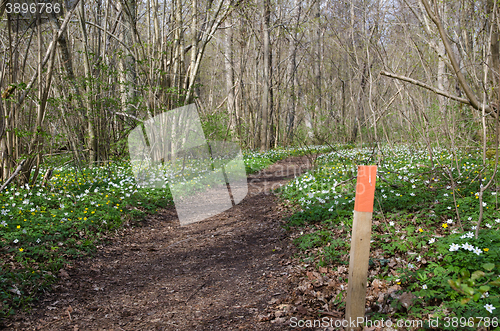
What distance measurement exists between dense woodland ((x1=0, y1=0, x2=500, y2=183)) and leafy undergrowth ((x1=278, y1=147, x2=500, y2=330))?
90cm

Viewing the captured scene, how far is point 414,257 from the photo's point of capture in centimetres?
313

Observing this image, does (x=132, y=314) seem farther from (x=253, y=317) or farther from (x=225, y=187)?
(x=225, y=187)

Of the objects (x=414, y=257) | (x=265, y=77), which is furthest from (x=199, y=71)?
(x=414, y=257)

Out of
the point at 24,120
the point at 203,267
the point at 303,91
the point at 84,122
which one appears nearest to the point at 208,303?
the point at 203,267

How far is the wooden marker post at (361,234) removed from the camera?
224 cm

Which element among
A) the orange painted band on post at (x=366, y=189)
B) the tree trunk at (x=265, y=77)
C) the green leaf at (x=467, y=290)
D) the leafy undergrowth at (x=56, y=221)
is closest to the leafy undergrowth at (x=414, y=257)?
the green leaf at (x=467, y=290)

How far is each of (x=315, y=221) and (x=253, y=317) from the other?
2.36m

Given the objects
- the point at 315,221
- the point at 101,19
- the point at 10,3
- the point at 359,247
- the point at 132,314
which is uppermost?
the point at 101,19

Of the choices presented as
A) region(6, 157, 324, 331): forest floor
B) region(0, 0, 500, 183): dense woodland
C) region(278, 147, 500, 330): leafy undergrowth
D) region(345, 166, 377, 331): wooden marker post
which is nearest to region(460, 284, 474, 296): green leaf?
region(278, 147, 500, 330): leafy undergrowth

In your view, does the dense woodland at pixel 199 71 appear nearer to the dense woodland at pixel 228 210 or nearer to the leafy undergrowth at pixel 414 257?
the dense woodland at pixel 228 210

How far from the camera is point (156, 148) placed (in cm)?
941

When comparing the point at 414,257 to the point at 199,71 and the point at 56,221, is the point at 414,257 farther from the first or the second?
the point at 199,71

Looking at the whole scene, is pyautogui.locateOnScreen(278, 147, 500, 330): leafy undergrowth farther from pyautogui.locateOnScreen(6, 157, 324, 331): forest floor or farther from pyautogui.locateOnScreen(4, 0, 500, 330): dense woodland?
pyautogui.locateOnScreen(6, 157, 324, 331): forest floor

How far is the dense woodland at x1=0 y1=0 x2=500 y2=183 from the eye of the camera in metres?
4.75
